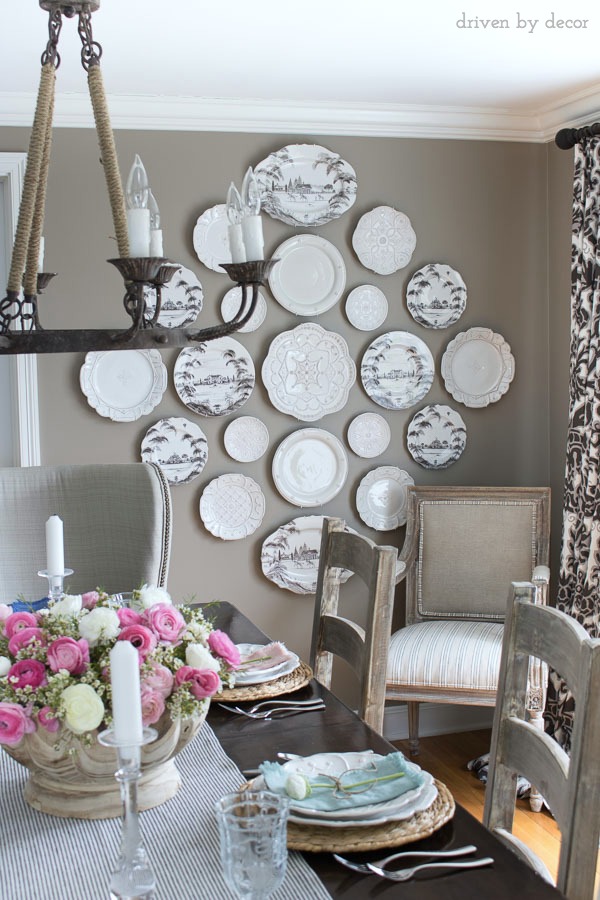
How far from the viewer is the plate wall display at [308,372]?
369 cm

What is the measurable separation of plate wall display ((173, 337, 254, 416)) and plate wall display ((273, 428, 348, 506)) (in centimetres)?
27

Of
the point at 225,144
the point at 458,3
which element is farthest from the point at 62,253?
the point at 458,3

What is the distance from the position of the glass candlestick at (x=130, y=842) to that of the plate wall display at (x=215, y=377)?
2.55m

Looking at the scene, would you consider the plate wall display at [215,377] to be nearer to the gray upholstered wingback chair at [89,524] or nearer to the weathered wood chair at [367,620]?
the gray upholstered wingback chair at [89,524]

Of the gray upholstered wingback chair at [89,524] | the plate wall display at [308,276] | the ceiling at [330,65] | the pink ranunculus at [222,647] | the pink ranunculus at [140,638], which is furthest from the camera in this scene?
the plate wall display at [308,276]

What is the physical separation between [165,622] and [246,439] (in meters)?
2.20

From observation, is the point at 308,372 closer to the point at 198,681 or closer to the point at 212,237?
the point at 212,237

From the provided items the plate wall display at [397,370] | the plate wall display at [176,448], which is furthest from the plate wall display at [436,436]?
the plate wall display at [176,448]

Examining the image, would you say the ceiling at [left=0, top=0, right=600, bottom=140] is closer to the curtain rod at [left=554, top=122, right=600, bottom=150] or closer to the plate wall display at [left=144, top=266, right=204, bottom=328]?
the curtain rod at [left=554, top=122, right=600, bottom=150]

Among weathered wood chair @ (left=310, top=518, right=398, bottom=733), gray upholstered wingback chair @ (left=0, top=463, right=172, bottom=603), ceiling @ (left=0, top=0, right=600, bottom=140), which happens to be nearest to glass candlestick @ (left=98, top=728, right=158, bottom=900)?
weathered wood chair @ (left=310, top=518, right=398, bottom=733)

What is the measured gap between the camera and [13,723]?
1358mm

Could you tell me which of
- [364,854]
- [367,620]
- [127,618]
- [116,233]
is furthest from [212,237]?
[364,854]

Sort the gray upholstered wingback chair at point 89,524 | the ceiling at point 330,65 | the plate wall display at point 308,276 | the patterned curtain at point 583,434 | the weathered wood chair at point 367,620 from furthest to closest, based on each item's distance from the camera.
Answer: the plate wall display at point 308,276 < the patterned curtain at point 583,434 < the gray upholstered wingback chair at point 89,524 < the ceiling at point 330,65 < the weathered wood chair at point 367,620

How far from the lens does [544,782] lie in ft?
4.93
